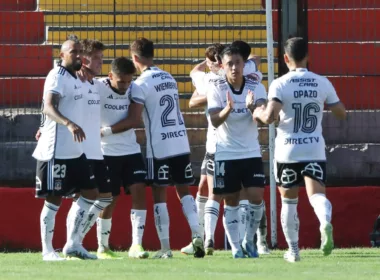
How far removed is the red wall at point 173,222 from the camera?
45.8ft

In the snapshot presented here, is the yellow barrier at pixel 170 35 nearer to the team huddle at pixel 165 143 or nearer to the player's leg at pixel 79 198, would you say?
the team huddle at pixel 165 143

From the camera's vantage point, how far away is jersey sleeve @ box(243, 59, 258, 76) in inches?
495

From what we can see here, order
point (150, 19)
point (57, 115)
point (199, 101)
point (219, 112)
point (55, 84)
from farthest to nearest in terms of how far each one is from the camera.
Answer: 1. point (150, 19)
2. point (199, 101)
3. point (219, 112)
4. point (55, 84)
5. point (57, 115)

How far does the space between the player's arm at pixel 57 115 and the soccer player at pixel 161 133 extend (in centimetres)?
100

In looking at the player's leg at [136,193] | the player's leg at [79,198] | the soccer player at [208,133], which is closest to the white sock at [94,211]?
the player's leg at [79,198]

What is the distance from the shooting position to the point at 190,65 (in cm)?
1619

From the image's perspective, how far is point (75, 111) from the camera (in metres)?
11.2

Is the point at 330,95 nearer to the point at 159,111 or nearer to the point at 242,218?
the point at 159,111

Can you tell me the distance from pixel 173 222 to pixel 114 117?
252 centimetres

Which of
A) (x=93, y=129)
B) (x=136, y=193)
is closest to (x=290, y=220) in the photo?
(x=136, y=193)

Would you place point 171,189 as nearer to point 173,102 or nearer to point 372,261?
point 173,102

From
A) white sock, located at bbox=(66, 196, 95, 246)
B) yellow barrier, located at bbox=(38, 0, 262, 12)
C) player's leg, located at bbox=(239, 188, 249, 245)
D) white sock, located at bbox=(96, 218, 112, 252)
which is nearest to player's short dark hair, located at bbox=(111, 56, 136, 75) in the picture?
white sock, located at bbox=(66, 196, 95, 246)

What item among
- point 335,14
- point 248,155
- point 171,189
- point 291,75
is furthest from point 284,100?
point 335,14

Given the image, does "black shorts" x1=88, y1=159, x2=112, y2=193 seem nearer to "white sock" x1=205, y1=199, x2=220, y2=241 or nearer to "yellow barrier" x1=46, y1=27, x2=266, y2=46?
"white sock" x1=205, y1=199, x2=220, y2=241
